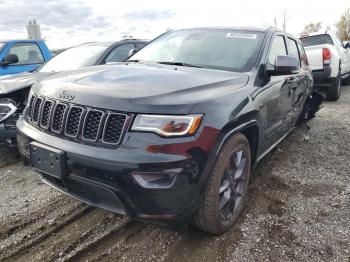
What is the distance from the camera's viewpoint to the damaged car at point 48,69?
14.3 ft

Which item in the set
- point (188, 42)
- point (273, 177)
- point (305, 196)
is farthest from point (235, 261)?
point (188, 42)

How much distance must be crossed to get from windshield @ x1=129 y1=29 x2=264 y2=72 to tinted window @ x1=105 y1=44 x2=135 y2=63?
5.49 ft

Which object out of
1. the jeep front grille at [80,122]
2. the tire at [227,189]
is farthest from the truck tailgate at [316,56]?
the jeep front grille at [80,122]

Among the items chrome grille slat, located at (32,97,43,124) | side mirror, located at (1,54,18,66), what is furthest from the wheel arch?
side mirror, located at (1,54,18,66)

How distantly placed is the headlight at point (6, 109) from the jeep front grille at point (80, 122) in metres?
1.79

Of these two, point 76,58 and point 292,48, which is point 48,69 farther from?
point 292,48

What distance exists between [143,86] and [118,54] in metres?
3.50

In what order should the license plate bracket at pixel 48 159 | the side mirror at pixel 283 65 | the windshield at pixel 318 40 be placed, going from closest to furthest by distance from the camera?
the license plate bracket at pixel 48 159
the side mirror at pixel 283 65
the windshield at pixel 318 40

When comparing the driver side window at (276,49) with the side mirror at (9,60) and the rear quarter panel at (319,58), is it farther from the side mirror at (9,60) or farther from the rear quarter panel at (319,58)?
the side mirror at (9,60)

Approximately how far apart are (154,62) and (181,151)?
5.25 feet

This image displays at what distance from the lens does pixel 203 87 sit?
2.61 metres

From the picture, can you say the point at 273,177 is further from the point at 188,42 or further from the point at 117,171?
the point at 117,171

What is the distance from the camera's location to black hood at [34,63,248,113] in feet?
7.54

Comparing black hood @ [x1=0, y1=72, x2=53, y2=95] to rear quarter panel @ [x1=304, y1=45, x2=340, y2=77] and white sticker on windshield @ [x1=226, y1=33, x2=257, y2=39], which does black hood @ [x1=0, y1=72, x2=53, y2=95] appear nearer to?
white sticker on windshield @ [x1=226, y1=33, x2=257, y2=39]
